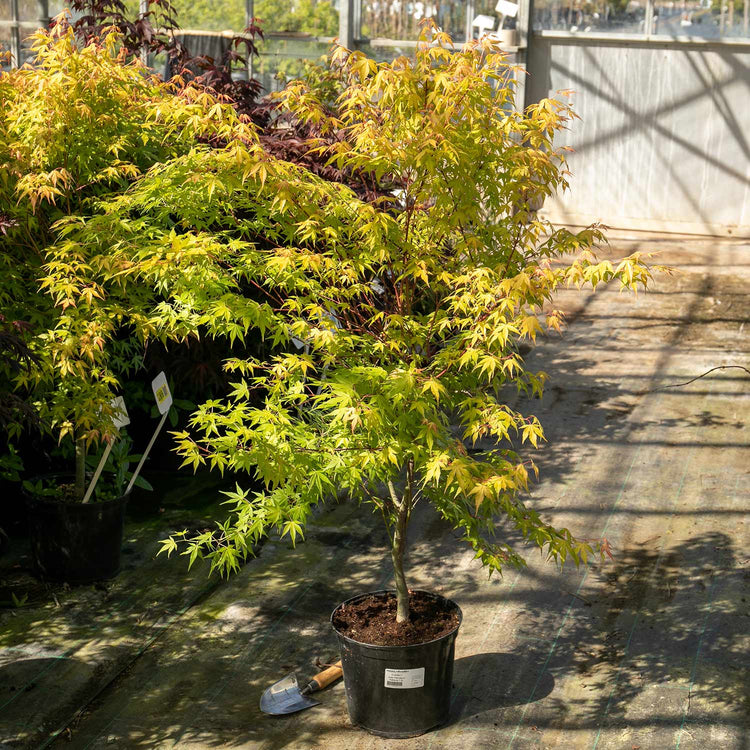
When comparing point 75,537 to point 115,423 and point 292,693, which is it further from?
point 292,693

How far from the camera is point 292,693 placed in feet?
13.0

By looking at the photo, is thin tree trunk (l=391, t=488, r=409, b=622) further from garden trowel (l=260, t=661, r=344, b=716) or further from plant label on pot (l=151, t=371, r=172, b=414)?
plant label on pot (l=151, t=371, r=172, b=414)

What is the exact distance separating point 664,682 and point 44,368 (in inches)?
110

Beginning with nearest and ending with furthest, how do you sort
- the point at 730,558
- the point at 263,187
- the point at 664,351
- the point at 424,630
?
the point at 263,187
the point at 424,630
the point at 730,558
the point at 664,351

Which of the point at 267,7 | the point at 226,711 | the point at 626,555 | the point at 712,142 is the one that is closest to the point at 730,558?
the point at 626,555

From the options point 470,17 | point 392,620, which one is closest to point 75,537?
point 392,620

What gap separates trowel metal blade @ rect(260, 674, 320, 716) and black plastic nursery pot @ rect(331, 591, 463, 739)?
235mm

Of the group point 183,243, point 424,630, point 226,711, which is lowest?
point 226,711

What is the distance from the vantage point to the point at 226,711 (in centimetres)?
390

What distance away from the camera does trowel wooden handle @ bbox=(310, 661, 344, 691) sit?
4.00 meters

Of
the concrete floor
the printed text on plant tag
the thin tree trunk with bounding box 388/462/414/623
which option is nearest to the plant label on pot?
the concrete floor

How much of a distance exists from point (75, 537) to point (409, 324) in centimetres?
211

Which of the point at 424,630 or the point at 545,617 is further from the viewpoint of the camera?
the point at 545,617

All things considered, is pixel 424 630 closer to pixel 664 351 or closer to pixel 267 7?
pixel 664 351
